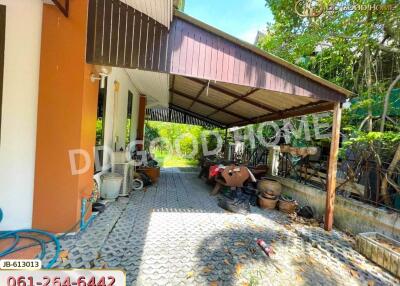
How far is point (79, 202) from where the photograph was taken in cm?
348

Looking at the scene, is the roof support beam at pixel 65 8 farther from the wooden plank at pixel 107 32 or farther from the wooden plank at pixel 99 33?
the wooden plank at pixel 107 32

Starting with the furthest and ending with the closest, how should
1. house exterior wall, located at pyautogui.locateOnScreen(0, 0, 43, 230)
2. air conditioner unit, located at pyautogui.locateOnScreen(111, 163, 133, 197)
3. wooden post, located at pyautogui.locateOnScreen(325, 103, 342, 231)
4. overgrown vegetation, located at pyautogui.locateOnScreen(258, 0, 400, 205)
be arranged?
air conditioner unit, located at pyautogui.locateOnScreen(111, 163, 133, 197)
overgrown vegetation, located at pyautogui.locateOnScreen(258, 0, 400, 205)
wooden post, located at pyautogui.locateOnScreen(325, 103, 342, 231)
house exterior wall, located at pyautogui.locateOnScreen(0, 0, 43, 230)

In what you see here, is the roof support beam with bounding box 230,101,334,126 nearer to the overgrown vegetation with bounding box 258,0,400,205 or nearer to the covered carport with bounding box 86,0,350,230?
the covered carport with bounding box 86,0,350,230

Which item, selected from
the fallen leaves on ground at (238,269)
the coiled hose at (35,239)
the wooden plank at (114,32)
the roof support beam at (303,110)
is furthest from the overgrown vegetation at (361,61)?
the coiled hose at (35,239)

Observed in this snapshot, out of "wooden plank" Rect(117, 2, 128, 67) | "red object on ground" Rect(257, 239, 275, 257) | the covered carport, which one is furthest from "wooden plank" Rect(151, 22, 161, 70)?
"red object on ground" Rect(257, 239, 275, 257)

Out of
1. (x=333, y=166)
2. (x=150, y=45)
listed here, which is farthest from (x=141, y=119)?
(x=333, y=166)

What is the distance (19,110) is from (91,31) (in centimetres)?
152

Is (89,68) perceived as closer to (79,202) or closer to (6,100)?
(6,100)

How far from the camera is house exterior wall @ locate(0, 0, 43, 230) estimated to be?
320cm

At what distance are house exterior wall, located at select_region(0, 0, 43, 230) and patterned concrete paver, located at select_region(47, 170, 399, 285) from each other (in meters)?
0.87

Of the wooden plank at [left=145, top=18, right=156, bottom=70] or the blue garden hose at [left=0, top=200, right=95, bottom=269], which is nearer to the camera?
the blue garden hose at [left=0, top=200, right=95, bottom=269]

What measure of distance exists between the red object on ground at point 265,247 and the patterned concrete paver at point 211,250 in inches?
3.1

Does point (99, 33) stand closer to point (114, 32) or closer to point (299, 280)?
point (114, 32)

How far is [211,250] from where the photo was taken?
3453 mm
